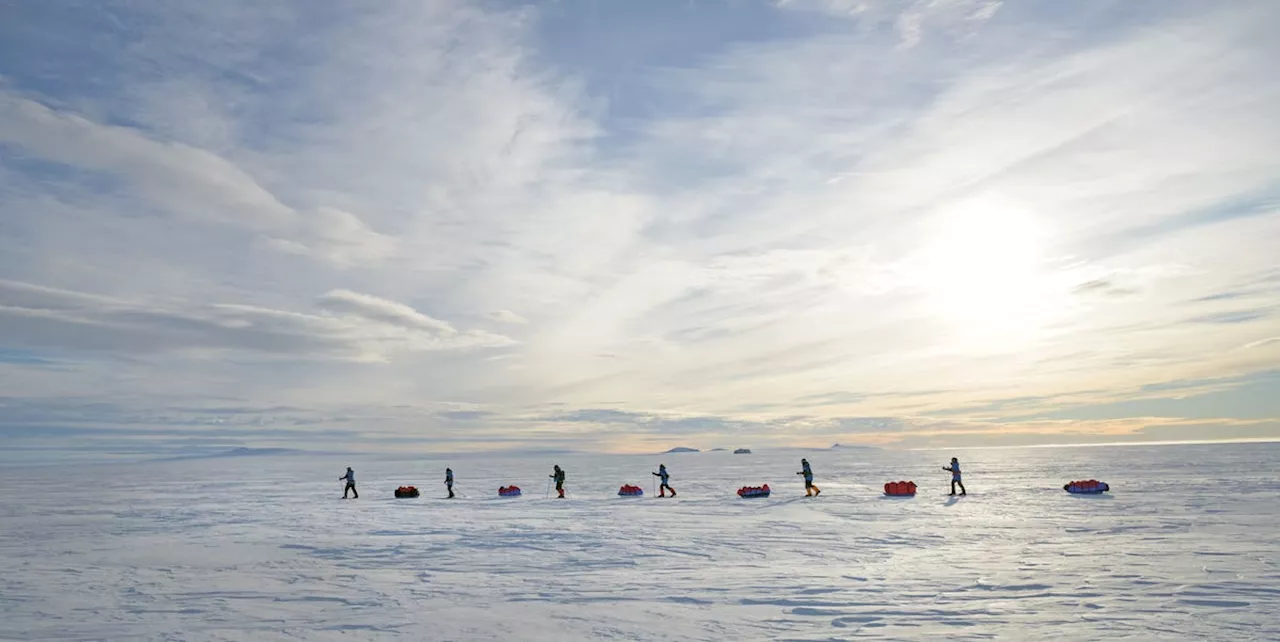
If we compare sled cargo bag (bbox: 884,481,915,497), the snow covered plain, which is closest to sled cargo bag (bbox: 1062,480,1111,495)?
the snow covered plain

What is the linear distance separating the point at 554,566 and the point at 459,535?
5532mm

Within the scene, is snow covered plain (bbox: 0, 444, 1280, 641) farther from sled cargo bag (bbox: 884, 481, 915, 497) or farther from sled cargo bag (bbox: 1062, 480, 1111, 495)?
sled cargo bag (bbox: 884, 481, 915, 497)

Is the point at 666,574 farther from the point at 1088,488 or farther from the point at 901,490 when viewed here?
the point at 1088,488

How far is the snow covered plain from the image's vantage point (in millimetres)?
9336

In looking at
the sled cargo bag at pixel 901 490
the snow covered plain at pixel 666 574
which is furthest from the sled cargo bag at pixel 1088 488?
the sled cargo bag at pixel 901 490

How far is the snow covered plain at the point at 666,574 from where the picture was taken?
9.34m

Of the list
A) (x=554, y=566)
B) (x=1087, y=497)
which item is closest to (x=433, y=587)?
(x=554, y=566)

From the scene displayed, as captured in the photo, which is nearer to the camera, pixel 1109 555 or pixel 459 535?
pixel 1109 555

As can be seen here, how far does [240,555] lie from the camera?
15617 millimetres

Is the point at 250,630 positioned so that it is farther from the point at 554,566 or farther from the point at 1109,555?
the point at 1109,555

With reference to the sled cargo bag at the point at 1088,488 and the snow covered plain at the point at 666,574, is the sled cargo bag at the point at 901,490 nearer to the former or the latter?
the snow covered plain at the point at 666,574

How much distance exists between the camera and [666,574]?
1273 cm

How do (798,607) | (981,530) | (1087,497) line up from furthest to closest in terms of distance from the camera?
1. (1087,497)
2. (981,530)
3. (798,607)

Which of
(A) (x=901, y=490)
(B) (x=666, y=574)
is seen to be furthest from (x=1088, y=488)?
(B) (x=666, y=574)
